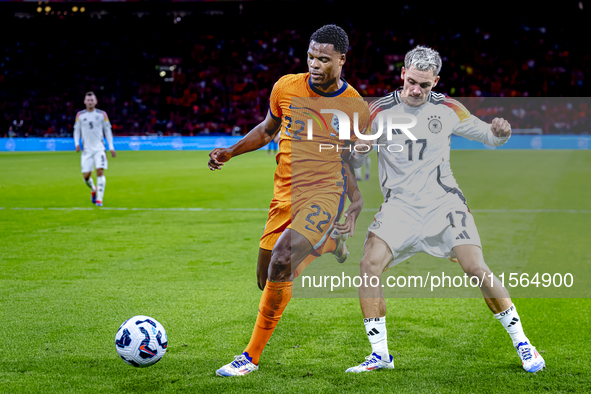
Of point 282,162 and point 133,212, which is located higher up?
point 282,162

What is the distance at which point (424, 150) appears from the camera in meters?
3.41

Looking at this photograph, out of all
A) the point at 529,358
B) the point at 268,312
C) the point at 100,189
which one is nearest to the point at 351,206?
the point at 268,312

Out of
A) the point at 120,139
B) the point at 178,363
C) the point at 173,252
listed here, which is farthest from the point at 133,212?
the point at 120,139

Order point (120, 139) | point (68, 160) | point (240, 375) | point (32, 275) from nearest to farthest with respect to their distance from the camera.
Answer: point (240, 375), point (32, 275), point (68, 160), point (120, 139)

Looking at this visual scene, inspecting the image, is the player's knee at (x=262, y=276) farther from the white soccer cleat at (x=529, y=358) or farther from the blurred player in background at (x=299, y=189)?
the white soccer cleat at (x=529, y=358)

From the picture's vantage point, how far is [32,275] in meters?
5.58

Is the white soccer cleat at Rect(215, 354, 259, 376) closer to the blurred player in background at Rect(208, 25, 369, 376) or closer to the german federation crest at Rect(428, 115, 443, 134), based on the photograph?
the blurred player in background at Rect(208, 25, 369, 376)

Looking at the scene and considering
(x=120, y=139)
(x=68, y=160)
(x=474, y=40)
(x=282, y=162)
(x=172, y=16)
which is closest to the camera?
(x=282, y=162)

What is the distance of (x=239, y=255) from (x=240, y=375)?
3.31 meters

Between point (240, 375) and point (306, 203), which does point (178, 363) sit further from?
point (306, 203)

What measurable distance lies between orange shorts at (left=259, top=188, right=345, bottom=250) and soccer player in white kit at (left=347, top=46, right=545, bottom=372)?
242 millimetres

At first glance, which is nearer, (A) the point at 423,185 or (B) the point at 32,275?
(A) the point at 423,185

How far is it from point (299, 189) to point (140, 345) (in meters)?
1.24

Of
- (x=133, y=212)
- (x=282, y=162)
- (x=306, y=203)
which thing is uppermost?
(x=282, y=162)
